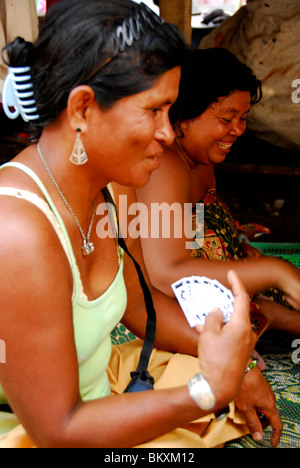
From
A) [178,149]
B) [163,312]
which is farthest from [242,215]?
[163,312]

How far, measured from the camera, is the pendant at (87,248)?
1353mm

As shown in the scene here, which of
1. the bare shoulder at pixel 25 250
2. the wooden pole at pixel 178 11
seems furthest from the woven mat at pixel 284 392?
the wooden pole at pixel 178 11

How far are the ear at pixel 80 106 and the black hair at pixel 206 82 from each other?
1106 millimetres

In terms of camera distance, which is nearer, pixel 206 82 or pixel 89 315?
pixel 89 315

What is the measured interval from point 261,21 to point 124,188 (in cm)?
244

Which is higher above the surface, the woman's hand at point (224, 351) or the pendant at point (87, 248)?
the pendant at point (87, 248)

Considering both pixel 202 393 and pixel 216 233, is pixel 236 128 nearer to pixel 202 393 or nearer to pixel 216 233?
pixel 216 233

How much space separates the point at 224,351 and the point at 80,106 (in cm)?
68

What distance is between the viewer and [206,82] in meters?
2.19

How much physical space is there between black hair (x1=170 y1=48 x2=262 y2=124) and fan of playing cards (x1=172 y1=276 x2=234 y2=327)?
3.62ft

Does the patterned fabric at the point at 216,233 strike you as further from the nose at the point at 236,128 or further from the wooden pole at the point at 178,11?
the wooden pole at the point at 178,11

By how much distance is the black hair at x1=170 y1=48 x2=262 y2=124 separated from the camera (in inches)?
85.8

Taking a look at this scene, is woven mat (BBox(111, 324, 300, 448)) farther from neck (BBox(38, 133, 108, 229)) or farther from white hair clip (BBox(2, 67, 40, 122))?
white hair clip (BBox(2, 67, 40, 122))

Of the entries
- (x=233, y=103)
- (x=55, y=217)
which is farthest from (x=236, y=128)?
(x=55, y=217)
